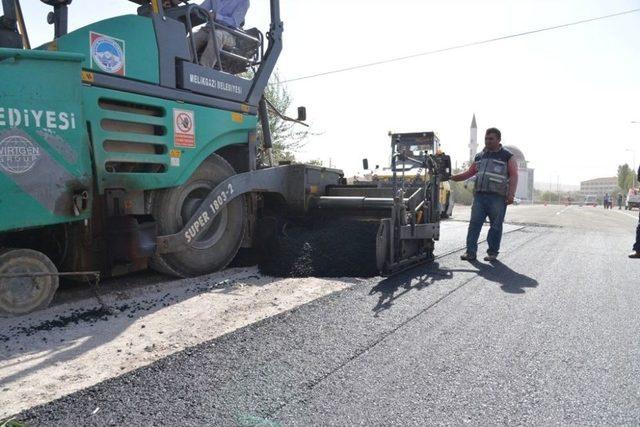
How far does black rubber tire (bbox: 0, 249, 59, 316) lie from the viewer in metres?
3.29

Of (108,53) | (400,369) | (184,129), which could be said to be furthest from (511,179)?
(108,53)

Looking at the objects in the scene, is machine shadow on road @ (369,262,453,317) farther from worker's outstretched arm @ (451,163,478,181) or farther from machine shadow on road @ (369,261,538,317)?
worker's outstretched arm @ (451,163,478,181)

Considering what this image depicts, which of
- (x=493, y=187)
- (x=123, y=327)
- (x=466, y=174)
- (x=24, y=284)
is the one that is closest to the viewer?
(x=123, y=327)

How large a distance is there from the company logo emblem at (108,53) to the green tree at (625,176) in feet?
304

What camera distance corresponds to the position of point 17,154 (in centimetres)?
327

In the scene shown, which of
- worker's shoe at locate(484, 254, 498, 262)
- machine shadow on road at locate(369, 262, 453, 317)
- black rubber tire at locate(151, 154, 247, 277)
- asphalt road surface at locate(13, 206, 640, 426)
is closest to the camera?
asphalt road surface at locate(13, 206, 640, 426)

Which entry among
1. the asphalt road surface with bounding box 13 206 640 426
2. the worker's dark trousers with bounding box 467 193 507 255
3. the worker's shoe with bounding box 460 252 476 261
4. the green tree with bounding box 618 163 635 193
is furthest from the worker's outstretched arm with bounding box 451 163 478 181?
the green tree with bounding box 618 163 635 193

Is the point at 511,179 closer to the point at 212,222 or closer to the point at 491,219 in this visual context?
the point at 491,219

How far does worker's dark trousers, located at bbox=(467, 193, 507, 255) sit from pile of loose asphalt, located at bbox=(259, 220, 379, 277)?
1.59 metres

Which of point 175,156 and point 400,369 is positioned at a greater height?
point 175,156

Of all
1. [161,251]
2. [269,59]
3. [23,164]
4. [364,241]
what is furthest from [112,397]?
[269,59]

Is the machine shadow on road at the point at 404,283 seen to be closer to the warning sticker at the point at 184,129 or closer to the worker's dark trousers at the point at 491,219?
the worker's dark trousers at the point at 491,219

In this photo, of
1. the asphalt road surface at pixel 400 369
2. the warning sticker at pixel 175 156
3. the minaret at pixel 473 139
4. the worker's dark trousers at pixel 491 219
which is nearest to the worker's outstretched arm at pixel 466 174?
the worker's dark trousers at pixel 491 219

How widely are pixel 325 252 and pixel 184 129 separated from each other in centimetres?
194
